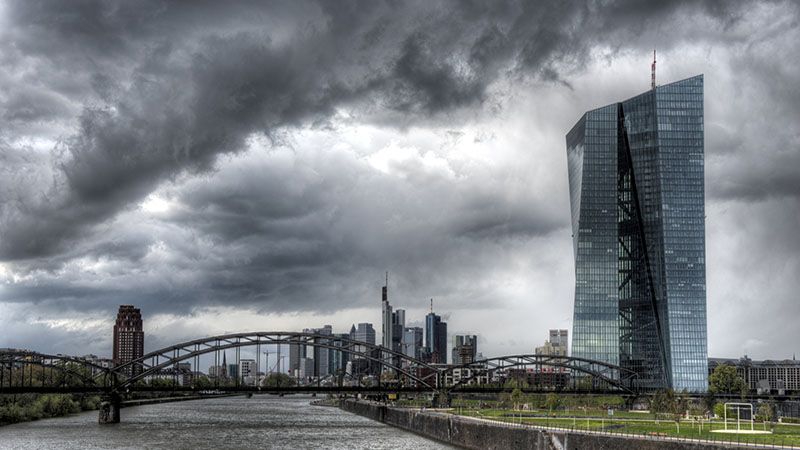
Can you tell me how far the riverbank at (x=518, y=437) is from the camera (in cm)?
6694

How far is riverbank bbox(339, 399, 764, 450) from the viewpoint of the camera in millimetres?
66938

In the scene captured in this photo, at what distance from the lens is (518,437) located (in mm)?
87062

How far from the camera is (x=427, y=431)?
122 metres

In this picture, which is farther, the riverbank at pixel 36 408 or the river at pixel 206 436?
the riverbank at pixel 36 408

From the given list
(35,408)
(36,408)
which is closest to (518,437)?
(35,408)

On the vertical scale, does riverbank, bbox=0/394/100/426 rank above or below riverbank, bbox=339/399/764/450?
below

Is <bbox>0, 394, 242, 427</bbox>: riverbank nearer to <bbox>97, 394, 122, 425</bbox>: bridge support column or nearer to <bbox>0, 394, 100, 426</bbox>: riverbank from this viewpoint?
<bbox>0, 394, 100, 426</bbox>: riverbank

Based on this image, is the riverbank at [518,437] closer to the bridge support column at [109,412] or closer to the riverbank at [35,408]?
the bridge support column at [109,412]

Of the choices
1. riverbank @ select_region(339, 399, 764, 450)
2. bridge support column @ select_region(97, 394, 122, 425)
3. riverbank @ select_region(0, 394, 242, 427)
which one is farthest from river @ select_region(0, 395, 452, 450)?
riverbank @ select_region(0, 394, 242, 427)

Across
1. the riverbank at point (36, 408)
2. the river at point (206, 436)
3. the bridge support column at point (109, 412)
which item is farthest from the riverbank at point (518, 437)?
the riverbank at point (36, 408)

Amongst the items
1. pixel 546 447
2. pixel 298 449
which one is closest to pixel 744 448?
pixel 546 447

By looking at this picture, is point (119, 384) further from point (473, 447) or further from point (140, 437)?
point (473, 447)

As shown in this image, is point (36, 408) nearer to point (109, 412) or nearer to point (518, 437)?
point (109, 412)

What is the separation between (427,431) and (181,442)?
33.2 meters
